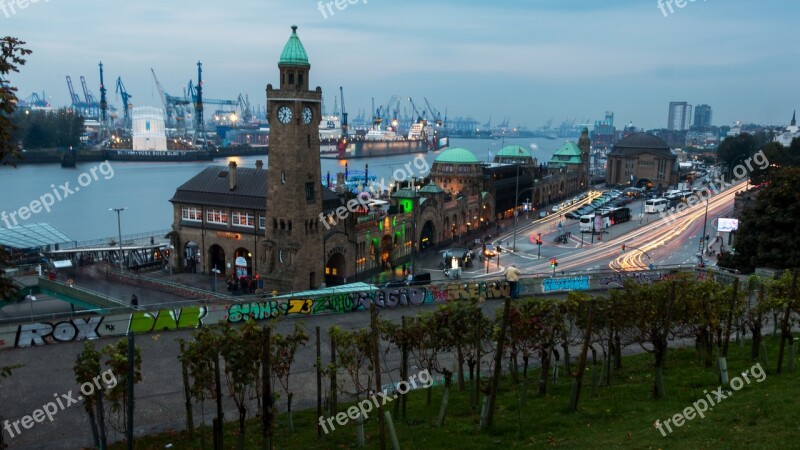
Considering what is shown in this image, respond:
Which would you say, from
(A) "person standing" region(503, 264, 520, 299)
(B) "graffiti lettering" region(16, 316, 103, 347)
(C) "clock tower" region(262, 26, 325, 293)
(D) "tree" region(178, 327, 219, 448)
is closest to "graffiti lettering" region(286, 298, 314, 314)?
(B) "graffiti lettering" region(16, 316, 103, 347)

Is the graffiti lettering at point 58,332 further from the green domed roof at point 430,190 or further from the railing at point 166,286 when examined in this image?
the green domed roof at point 430,190

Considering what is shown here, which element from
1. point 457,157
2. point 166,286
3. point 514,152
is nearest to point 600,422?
point 166,286

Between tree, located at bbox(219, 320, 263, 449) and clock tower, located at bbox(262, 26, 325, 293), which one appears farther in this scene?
clock tower, located at bbox(262, 26, 325, 293)

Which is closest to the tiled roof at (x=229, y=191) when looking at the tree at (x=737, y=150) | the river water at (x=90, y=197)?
the river water at (x=90, y=197)

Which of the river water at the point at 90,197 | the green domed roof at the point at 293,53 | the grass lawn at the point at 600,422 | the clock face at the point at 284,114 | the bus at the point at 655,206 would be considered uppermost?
the green domed roof at the point at 293,53

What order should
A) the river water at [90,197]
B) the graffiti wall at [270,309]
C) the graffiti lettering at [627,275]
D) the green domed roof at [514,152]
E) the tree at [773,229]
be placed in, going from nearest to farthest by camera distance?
the graffiti wall at [270,309], the graffiti lettering at [627,275], the tree at [773,229], the river water at [90,197], the green domed roof at [514,152]

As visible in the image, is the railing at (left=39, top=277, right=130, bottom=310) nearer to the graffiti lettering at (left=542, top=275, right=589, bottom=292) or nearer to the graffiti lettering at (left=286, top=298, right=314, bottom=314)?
the graffiti lettering at (left=286, top=298, right=314, bottom=314)

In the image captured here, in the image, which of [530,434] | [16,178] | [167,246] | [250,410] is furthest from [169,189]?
[530,434]
